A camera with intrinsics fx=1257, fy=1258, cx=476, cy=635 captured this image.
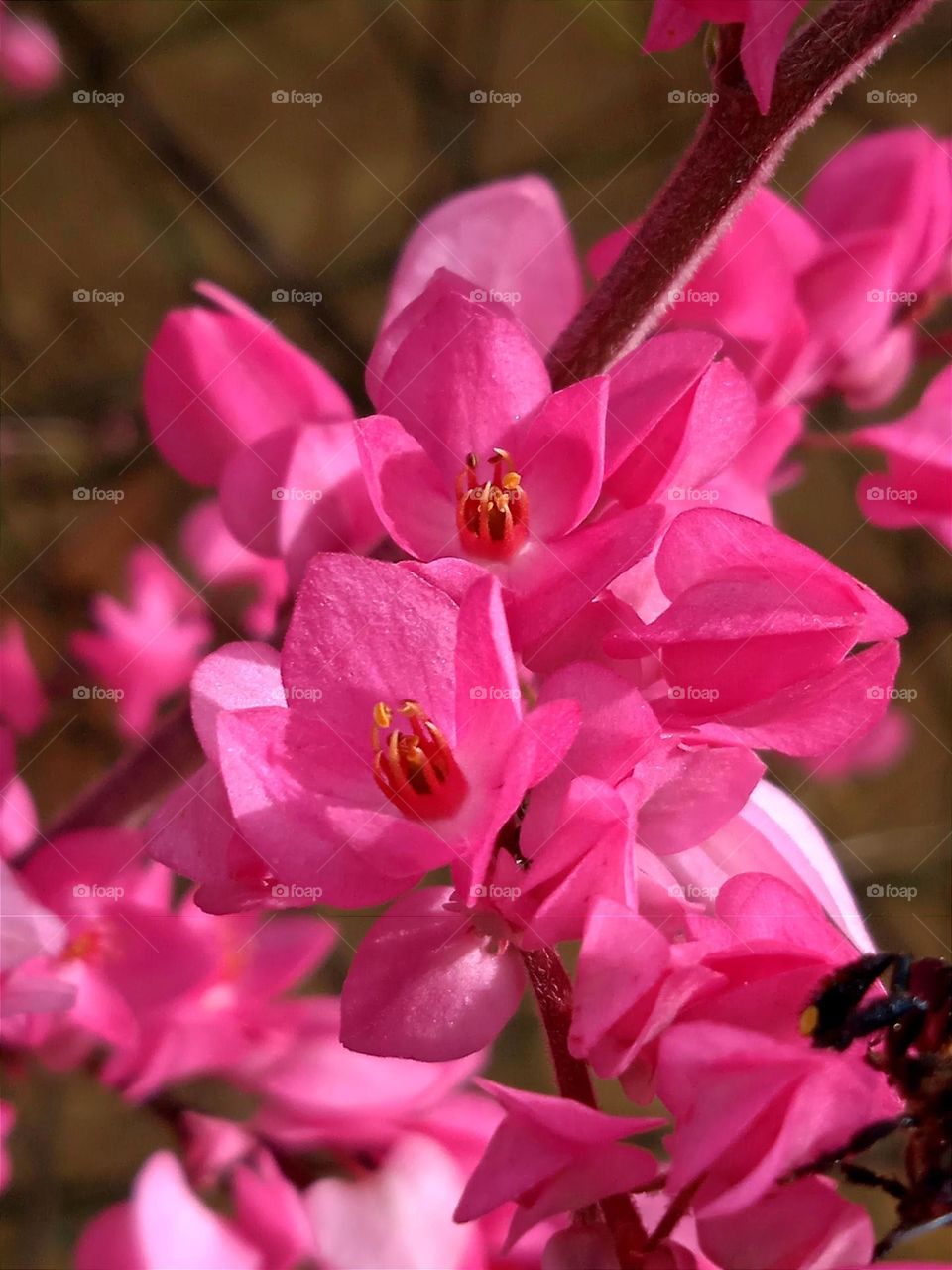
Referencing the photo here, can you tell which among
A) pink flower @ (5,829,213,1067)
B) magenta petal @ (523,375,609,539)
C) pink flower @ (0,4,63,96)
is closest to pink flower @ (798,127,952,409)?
magenta petal @ (523,375,609,539)

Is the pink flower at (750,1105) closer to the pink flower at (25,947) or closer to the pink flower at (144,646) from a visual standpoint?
the pink flower at (25,947)

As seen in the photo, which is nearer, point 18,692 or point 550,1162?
point 550,1162

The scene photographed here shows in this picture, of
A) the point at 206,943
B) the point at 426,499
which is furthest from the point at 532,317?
the point at 206,943

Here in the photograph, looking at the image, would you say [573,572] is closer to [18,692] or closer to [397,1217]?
[397,1217]

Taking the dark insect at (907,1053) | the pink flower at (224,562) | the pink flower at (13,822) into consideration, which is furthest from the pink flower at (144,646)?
the dark insect at (907,1053)

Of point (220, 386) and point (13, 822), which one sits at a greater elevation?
point (220, 386)

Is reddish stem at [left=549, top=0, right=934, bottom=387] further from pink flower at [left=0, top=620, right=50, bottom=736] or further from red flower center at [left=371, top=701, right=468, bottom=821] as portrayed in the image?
pink flower at [left=0, top=620, right=50, bottom=736]

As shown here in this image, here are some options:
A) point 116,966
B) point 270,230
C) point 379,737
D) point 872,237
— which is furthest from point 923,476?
point 270,230
